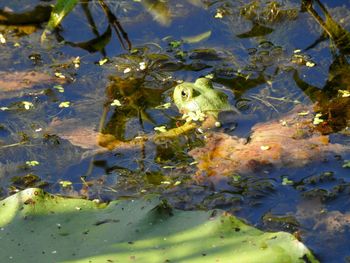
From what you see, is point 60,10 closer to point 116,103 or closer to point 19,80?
point 19,80

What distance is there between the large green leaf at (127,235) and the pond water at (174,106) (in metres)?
0.30

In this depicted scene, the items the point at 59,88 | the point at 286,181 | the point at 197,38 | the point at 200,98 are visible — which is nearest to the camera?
the point at 286,181

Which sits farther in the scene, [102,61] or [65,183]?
[102,61]

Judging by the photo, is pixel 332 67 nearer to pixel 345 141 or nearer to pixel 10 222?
pixel 345 141

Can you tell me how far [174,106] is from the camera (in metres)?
3.00

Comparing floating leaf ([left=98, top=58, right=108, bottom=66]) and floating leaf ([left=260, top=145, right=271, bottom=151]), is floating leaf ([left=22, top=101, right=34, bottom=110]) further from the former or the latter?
floating leaf ([left=260, top=145, right=271, bottom=151])

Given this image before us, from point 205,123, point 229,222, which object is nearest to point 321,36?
point 205,123

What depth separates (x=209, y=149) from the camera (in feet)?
8.93

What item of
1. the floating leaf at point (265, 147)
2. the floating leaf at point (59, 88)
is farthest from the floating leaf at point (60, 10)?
the floating leaf at point (265, 147)

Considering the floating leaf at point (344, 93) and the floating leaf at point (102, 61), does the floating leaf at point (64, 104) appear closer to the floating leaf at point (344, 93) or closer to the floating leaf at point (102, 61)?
the floating leaf at point (102, 61)

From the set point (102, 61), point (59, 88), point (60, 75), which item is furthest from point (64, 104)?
point (102, 61)

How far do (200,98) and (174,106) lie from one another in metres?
0.14

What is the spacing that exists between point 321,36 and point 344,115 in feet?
2.11

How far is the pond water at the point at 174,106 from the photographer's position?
251 centimetres
